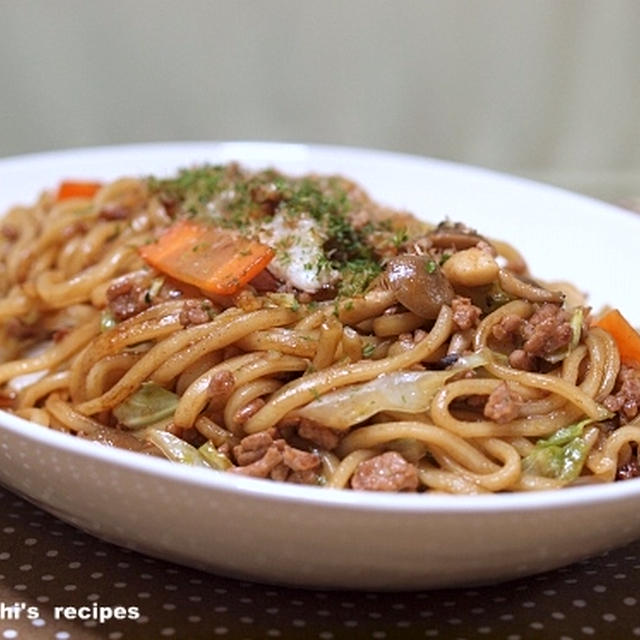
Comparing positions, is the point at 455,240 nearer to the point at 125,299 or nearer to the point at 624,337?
the point at 624,337

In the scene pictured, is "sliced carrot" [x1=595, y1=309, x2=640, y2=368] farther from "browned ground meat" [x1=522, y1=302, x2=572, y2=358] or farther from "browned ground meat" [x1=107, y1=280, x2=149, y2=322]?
"browned ground meat" [x1=107, y1=280, x2=149, y2=322]

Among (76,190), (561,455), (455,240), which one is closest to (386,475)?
(561,455)

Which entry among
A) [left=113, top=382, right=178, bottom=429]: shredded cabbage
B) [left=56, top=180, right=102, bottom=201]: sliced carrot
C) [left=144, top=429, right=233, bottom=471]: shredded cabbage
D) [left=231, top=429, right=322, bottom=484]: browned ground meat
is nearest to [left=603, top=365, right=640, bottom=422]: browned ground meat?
[left=231, top=429, right=322, bottom=484]: browned ground meat

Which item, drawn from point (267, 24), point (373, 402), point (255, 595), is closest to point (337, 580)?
point (255, 595)

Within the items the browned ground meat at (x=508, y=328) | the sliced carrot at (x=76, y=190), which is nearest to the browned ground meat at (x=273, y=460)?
the browned ground meat at (x=508, y=328)

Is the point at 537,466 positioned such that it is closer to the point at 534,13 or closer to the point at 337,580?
the point at 337,580

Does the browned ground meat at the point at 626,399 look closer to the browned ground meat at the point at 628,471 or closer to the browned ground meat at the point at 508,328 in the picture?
the browned ground meat at the point at 628,471

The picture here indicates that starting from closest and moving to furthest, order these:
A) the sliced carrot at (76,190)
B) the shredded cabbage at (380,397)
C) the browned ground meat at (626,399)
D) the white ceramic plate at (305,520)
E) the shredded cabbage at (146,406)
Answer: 1. the white ceramic plate at (305,520)
2. the shredded cabbage at (380,397)
3. the browned ground meat at (626,399)
4. the shredded cabbage at (146,406)
5. the sliced carrot at (76,190)
